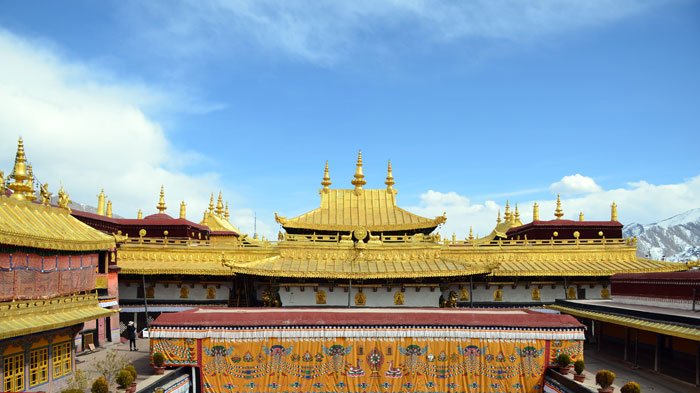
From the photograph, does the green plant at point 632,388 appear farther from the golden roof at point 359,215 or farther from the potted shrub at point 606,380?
the golden roof at point 359,215

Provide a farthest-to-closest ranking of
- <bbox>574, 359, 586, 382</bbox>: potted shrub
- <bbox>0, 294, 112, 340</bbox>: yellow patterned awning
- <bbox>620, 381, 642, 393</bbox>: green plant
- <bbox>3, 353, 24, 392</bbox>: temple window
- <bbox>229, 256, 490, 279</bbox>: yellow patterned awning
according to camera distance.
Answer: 1. <bbox>229, 256, 490, 279</bbox>: yellow patterned awning
2. <bbox>574, 359, 586, 382</bbox>: potted shrub
3. <bbox>3, 353, 24, 392</bbox>: temple window
4. <bbox>0, 294, 112, 340</bbox>: yellow patterned awning
5. <bbox>620, 381, 642, 393</bbox>: green plant

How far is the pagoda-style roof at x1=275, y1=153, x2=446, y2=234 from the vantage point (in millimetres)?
28078

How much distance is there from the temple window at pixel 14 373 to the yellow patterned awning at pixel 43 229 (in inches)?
121

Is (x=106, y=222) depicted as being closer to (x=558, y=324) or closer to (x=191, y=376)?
(x=191, y=376)

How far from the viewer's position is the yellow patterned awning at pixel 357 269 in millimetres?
23328

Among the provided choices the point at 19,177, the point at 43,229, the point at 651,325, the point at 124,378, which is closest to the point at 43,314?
the point at 43,229

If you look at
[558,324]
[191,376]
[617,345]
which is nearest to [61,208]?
[191,376]

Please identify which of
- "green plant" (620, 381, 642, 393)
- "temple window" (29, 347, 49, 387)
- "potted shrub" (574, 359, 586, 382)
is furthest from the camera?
"potted shrub" (574, 359, 586, 382)

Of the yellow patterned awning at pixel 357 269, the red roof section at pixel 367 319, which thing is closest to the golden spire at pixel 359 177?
the yellow patterned awning at pixel 357 269

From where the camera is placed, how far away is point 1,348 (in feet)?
44.8

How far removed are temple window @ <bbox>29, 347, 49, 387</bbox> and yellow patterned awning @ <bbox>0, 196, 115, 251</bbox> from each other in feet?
10.2

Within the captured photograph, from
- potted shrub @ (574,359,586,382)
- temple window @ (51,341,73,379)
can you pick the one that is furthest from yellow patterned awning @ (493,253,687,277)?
temple window @ (51,341,73,379)

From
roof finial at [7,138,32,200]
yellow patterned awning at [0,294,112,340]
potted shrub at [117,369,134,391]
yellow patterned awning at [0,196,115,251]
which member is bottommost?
potted shrub at [117,369,134,391]

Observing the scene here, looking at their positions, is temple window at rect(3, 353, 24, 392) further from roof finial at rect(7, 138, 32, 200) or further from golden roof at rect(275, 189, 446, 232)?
golden roof at rect(275, 189, 446, 232)
